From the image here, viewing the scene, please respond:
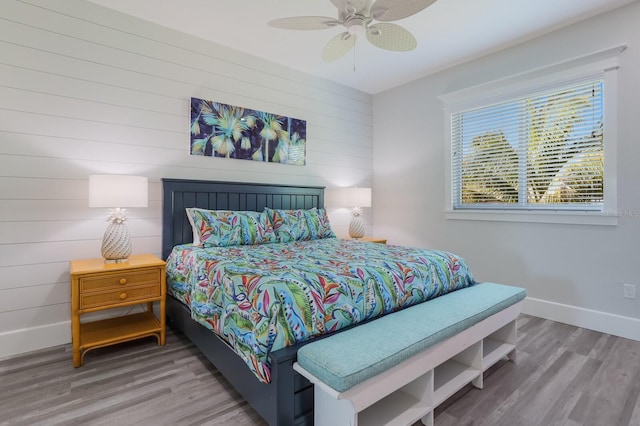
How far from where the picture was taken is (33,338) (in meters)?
2.46

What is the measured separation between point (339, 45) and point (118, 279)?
239 cm

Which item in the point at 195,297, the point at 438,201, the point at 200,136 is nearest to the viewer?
the point at 195,297

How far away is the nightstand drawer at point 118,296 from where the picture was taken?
223 centimetres

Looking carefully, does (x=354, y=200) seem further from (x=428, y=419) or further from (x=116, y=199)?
(x=428, y=419)

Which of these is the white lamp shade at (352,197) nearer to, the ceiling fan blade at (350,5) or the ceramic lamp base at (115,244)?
the ceiling fan blade at (350,5)

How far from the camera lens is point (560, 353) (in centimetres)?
238

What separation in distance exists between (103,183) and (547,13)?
383cm

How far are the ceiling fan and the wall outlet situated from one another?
263 cm

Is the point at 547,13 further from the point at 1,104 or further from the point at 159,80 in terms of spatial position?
the point at 1,104

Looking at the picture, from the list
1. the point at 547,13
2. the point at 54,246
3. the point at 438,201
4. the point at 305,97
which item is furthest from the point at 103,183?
the point at 547,13

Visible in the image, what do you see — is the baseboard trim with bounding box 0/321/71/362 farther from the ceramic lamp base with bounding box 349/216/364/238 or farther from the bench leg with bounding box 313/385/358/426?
the ceramic lamp base with bounding box 349/216/364/238

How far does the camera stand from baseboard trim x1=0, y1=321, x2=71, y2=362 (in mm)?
2357

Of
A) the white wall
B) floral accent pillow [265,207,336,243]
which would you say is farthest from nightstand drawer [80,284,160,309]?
the white wall

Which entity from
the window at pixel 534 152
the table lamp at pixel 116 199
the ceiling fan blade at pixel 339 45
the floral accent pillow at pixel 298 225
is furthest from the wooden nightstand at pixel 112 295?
the window at pixel 534 152
